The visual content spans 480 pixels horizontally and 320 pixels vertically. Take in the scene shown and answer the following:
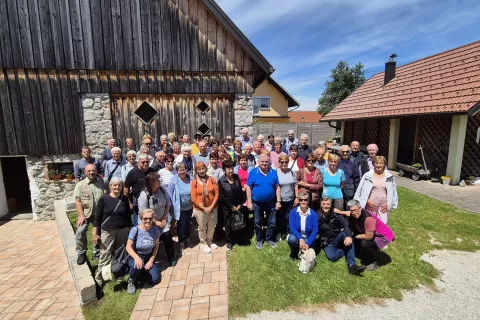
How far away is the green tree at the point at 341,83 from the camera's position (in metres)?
29.9

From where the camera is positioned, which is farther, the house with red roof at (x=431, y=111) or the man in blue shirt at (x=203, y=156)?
the house with red roof at (x=431, y=111)

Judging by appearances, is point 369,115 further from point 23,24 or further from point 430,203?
point 23,24

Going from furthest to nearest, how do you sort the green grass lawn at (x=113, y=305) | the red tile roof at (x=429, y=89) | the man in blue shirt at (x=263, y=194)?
the red tile roof at (x=429, y=89), the man in blue shirt at (x=263, y=194), the green grass lawn at (x=113, y=305)

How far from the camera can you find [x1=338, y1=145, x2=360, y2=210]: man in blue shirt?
A: 4953 millimetres

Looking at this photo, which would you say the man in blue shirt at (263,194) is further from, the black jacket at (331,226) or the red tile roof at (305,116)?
the red tile roof at (305,116)

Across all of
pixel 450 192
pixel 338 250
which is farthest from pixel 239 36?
pixel 450 192

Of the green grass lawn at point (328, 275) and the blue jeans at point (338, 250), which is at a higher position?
the blue jeans at point (338, 250)

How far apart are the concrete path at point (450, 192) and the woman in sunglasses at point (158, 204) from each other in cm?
789

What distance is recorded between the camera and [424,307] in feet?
11.0

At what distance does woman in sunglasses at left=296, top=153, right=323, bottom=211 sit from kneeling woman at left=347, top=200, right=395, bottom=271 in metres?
0.71

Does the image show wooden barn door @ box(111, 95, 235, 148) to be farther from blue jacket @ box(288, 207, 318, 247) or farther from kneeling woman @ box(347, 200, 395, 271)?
kneeling woman @ box(347, 200, 395, 271)

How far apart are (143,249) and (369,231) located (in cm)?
371

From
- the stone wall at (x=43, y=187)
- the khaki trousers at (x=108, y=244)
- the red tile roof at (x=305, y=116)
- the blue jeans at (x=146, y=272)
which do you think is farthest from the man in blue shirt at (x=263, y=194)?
the red tile roof at (x=305, y=116)

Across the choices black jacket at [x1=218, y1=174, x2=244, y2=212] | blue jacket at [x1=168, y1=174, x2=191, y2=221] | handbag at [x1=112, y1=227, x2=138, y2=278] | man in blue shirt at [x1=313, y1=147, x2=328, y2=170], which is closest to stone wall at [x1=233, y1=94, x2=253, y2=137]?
man in blue shirt at [x1=313, y1=147, x2=328, y2=170]
